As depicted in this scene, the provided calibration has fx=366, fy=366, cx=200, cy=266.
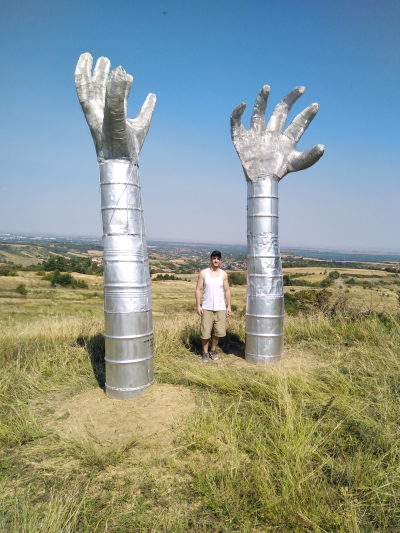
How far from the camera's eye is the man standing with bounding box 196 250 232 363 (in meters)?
6.09

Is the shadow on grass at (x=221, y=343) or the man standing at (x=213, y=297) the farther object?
the shadow on grass at (x=221, y=343)

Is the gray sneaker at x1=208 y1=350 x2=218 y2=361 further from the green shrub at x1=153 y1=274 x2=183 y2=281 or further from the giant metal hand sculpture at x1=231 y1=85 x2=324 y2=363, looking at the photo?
the green shrub at x1=153 y1=274 x2=183 y2=281

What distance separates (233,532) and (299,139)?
583 cm

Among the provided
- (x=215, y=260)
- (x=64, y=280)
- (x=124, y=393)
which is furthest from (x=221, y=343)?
(x=64, y=280)

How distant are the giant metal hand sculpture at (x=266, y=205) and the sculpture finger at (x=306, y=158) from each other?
16 mm

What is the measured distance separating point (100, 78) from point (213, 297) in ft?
11.9

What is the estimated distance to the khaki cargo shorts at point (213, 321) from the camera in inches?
245

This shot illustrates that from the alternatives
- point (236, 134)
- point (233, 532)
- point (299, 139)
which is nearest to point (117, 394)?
point (233, 532)

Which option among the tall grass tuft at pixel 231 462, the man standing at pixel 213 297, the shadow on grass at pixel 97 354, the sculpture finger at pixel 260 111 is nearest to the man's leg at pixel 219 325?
the man standing at pixel 213 297

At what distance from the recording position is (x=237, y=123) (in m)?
6.37

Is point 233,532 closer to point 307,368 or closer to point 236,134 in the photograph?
point 307,368

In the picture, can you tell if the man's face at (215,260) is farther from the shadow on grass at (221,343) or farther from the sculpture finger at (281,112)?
the sculpture finger at (281,112)

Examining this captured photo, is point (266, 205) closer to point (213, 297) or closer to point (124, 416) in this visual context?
point (213, 297)

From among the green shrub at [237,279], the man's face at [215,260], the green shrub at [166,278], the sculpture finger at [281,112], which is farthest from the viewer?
the green shrub at [166,278]
